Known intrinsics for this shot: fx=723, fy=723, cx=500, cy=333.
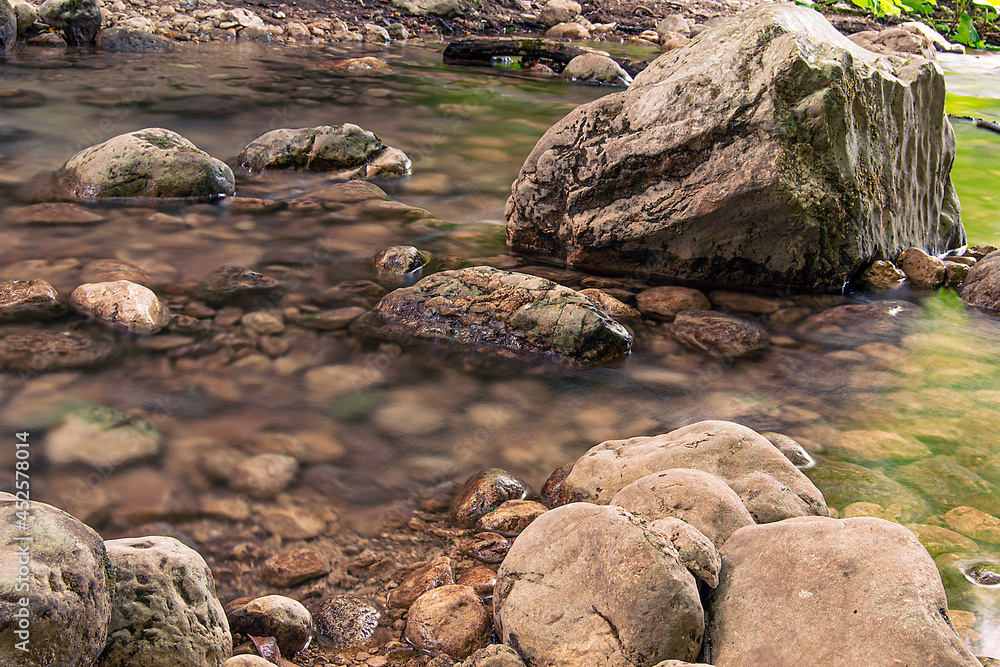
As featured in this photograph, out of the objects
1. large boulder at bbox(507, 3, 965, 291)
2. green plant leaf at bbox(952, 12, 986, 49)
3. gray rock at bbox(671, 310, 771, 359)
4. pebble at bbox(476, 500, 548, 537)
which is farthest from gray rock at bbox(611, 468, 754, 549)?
green plant leaf at bbox(952, 12, 986, 49)

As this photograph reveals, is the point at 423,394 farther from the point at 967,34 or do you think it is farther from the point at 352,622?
the point at 967,34

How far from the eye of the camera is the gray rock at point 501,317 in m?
3.79

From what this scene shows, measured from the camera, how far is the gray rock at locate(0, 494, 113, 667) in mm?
1420

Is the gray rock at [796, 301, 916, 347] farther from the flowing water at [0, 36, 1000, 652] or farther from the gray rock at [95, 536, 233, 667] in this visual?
the gray rock at [95, 536, 233, 667]

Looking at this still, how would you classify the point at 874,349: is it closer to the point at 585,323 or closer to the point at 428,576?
the point at 585,323

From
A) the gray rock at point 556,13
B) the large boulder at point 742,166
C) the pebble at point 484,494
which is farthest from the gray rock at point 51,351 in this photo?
the gray rock at point 556,13

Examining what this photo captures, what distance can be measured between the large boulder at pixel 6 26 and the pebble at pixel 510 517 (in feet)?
40.3

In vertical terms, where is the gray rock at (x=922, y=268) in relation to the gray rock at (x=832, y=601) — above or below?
above

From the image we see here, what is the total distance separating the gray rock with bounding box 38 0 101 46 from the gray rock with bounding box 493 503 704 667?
44.0 feet

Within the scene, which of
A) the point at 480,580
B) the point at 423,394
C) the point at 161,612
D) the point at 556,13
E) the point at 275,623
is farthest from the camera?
the point at 556,13

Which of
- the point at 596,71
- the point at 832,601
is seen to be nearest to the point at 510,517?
the point at 832,601

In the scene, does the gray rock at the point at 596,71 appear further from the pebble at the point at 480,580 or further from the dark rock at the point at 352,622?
the dark rock at the point at 352,622

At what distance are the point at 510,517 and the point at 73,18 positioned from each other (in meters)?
13.0

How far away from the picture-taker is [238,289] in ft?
14.2
